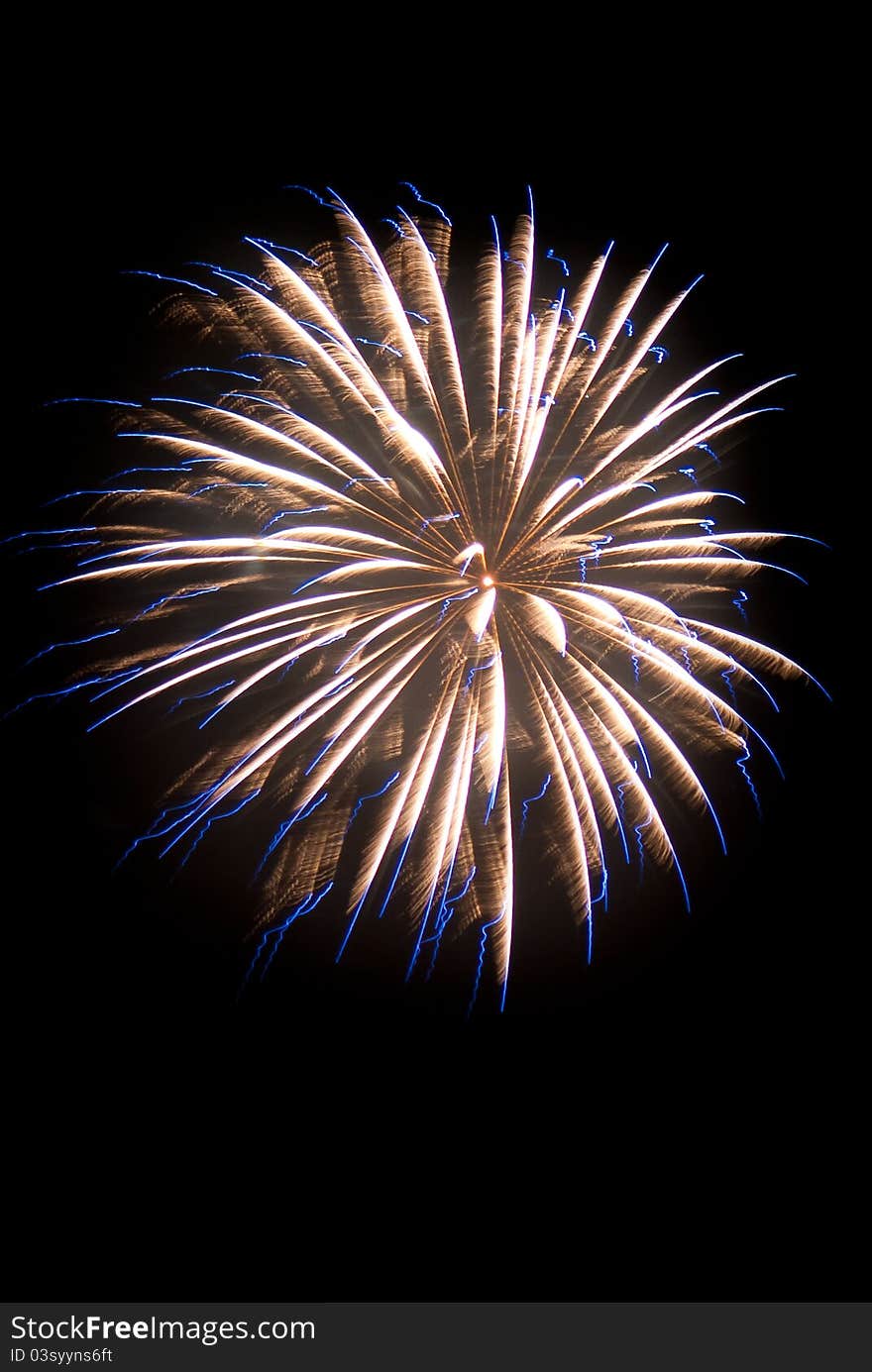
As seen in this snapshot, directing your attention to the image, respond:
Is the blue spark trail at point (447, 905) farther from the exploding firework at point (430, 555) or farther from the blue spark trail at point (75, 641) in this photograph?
the blue spark trail at point (75, 641)

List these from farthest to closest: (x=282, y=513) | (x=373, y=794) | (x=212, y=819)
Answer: (x=212, y=819) → (x=373, y=794) → (x=282, y=513)

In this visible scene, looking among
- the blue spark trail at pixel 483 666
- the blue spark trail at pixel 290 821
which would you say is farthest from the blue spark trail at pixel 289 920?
the blue spark trail at pixel 483 666

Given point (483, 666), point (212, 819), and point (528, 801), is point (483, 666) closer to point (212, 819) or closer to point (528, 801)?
point (528, 801)

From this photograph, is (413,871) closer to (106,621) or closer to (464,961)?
(464,961)

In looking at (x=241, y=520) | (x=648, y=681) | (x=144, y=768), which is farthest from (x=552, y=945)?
(x=241, y=520)

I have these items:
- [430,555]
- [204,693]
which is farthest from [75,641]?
[430,555]

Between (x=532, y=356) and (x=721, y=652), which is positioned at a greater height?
(x=532, y=356)

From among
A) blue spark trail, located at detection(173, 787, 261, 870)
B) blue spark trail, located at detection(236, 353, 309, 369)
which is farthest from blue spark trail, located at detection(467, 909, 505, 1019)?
blue spark trail, located at detection(236, 353, 309, 369)

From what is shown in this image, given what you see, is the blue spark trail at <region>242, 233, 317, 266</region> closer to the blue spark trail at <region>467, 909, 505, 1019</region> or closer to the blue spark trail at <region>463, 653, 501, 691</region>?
the blue spark trail at <region>463, 653, 501, 691</region>
